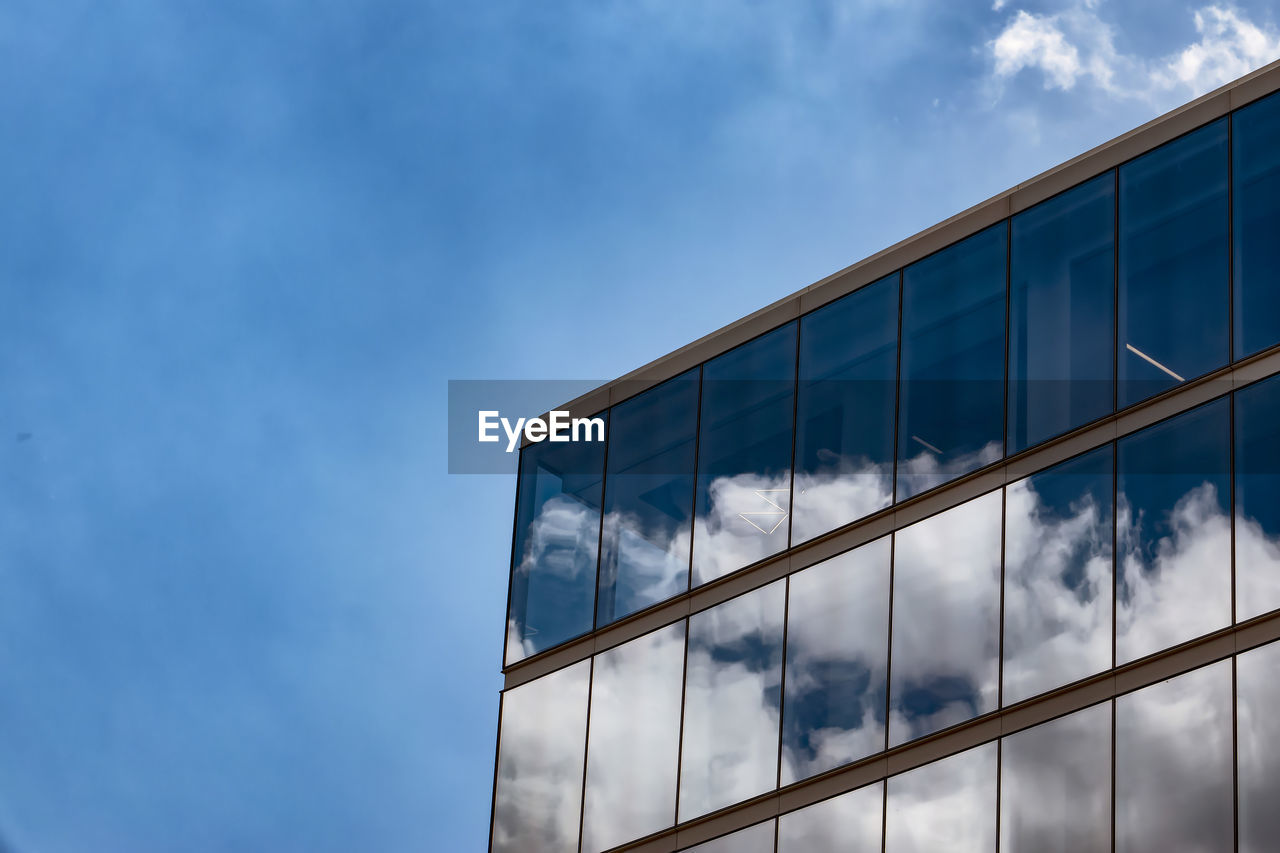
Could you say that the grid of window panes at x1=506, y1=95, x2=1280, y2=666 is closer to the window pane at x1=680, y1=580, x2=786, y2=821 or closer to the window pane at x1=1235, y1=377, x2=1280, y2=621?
the window pane at x1=1235, y1=377, x2=1280, y2=621

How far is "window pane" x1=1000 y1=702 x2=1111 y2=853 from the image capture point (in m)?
21.2

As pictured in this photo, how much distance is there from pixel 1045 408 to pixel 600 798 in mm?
10442

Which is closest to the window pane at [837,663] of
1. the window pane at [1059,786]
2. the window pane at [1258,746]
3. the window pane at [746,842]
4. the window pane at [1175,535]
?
the window pane at [746,842]

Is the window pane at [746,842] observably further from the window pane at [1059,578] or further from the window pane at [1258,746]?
the window pane at [1258,746]

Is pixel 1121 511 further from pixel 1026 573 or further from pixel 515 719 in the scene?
pixel 515 719

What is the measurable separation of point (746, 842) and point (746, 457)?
22.6 ft

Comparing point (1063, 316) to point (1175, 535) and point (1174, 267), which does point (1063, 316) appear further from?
point (1175, 535)

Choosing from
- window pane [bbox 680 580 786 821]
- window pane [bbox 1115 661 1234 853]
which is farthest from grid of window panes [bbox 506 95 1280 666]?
window pane [bbox 680 580 786 821]

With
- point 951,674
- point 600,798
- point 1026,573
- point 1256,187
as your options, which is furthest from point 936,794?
point 1256,187

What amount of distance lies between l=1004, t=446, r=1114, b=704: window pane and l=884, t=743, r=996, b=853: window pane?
1214 mm

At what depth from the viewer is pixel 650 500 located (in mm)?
30094

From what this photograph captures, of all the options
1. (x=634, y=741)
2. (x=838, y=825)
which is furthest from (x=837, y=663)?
(x=634, y=741)

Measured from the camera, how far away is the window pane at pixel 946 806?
2266cm

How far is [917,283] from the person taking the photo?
27172 mm
